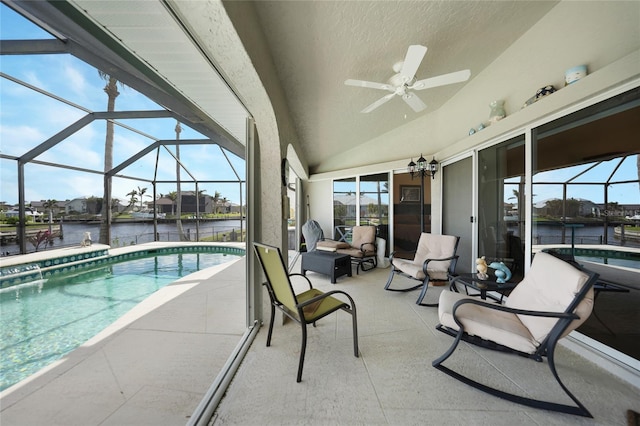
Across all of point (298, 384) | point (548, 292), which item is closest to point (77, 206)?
point (298, 384)

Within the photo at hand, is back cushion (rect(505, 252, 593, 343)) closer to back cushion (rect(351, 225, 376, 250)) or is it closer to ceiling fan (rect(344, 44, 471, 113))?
ceiling fan (rect(344, 44, 471, 113))

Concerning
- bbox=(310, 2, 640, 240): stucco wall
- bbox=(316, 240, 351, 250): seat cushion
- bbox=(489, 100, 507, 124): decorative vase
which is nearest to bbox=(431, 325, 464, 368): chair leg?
bbox=(310, 2, 640, 240): stucco wall

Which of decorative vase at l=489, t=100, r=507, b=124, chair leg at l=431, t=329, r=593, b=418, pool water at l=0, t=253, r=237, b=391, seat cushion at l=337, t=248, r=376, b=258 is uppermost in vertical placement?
decorative vase at l=489, t=100, r=507, b=124

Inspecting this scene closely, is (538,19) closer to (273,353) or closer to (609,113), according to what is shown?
(609,113)

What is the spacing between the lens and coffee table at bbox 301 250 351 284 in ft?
11.8

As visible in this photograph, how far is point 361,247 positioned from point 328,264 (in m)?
1.02

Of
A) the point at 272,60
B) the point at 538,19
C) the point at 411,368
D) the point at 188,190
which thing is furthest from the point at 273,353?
the point at 188,190

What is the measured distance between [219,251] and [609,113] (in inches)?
362

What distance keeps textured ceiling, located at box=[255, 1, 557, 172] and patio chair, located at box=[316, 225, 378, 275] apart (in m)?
2.61

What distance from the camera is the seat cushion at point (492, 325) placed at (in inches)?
54.5

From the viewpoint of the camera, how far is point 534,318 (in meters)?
1.52

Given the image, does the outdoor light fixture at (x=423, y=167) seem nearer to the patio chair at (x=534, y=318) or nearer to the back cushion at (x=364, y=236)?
the back cushion at (x=364, y=236)

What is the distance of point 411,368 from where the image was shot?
161cm

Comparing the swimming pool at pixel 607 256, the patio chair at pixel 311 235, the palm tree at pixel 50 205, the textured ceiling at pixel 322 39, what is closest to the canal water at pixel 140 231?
the palm tree at pixel 50 205
